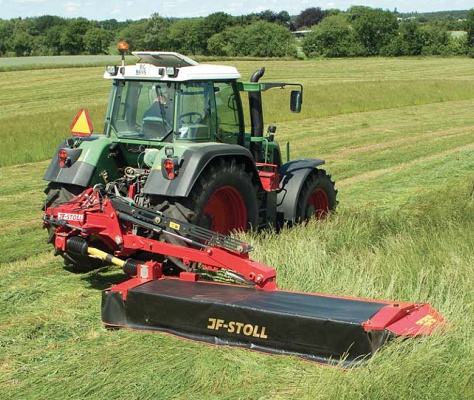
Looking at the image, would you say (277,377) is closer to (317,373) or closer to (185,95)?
(317,373)

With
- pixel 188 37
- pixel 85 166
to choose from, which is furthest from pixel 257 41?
pixel 85 166

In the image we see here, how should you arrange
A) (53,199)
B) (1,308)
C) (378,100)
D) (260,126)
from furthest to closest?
1. (378,100)
2. (260,126)
3. (53,199)
4. (1,308)

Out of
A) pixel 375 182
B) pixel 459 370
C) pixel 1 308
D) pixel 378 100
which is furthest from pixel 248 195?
pixel 378 100

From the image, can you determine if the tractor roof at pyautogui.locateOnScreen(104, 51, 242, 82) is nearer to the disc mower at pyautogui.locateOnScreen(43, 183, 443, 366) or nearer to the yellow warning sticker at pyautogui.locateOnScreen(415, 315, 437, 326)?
the disc mower at pyautogui.locateOnScreen(43, 183, 443, 366)

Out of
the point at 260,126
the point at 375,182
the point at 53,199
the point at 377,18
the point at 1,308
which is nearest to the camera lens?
the point at 1,308

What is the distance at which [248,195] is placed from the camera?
656 centimetres

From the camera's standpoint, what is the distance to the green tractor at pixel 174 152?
589 cm

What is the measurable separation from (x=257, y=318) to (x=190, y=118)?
2600 mm

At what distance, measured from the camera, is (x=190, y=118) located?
656cm

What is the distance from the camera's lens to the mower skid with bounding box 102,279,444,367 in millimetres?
4141

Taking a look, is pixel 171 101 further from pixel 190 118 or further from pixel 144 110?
pixel 144 110

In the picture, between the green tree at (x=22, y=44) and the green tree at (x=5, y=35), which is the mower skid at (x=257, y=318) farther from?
the green tree at (x=5, y=35)

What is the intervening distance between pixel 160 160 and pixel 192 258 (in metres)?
0.94

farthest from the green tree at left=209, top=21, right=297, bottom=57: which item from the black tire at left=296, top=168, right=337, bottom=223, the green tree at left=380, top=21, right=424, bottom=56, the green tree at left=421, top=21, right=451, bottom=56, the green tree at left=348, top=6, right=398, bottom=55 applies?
the black tire at left=296, top=168, right=337, bottom=223
